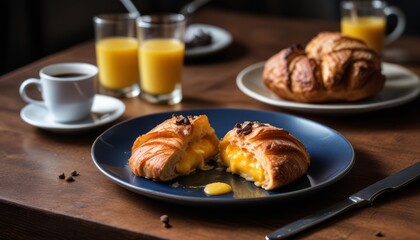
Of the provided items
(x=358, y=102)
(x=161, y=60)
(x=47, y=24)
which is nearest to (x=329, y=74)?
(x=358, y=102)

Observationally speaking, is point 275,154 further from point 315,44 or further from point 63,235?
point 315,44

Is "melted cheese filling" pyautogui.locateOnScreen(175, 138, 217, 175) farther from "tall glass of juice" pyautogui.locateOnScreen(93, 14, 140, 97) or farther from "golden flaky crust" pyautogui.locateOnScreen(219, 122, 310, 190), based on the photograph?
"tall glass of juice" pyautogui.locateOnScreen(93, 14, 140, 97)

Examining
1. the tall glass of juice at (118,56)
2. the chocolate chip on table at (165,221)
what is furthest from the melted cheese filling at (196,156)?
the tall glass of juice at (118,56)

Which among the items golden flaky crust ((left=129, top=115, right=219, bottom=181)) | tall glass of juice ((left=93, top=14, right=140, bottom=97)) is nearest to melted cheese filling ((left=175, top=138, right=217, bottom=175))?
golden flaky crust ((left=129, top=115, right=219, bottom=181))

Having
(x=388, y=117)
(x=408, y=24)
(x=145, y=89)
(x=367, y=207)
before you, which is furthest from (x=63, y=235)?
(x=408, y=24)

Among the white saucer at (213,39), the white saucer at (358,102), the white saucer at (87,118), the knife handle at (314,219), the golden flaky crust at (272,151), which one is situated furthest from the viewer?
the white saucer at (213,39)

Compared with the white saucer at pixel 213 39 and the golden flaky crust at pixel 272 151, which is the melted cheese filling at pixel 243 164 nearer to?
the golden flaky crust at pixel 272 151

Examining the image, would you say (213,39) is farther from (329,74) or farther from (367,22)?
(329,74)
